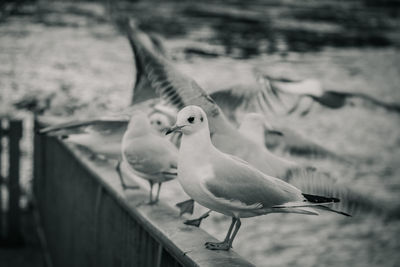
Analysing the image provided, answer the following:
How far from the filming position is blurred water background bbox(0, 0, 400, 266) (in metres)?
5.86

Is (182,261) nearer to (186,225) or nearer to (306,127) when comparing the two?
(186,225)

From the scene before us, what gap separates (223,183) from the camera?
2.12 meters

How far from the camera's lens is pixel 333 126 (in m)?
10.3

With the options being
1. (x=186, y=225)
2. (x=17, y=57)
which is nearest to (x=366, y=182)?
(x=186, y=225)

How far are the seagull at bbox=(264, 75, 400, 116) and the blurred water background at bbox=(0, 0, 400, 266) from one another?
0.23m

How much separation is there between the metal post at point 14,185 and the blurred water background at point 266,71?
0.32m

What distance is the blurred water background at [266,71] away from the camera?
231 inches

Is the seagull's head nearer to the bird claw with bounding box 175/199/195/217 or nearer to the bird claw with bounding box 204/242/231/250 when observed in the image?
the bird claw with bounding box 204/242/231/250

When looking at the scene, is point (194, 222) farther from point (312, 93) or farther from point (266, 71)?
point (266, 71)

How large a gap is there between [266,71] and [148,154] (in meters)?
11.4

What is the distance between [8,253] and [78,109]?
1236 mm

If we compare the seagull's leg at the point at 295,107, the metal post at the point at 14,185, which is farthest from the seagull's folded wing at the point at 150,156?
the metal post at the point at 14,185

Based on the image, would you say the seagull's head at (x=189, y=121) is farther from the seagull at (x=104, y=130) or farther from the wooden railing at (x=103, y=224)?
the seagull at (x=104, y=130)

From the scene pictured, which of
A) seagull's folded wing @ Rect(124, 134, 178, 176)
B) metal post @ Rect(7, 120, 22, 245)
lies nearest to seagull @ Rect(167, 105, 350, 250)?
seagull's folded wing @ Rect(124, 134, 178, 176)
